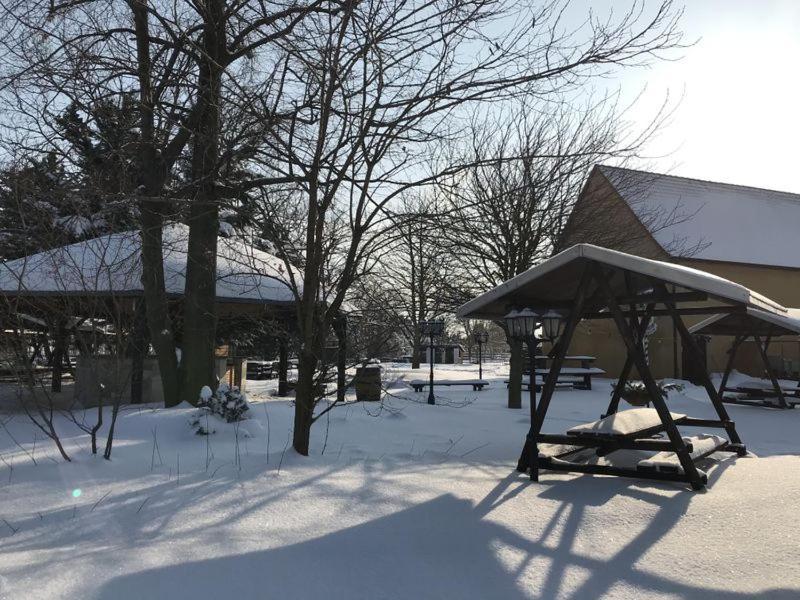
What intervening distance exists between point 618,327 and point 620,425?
1062 millimetres

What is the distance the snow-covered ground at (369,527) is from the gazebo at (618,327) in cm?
22

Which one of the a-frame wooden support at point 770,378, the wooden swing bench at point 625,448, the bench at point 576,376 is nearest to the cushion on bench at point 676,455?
the wooden swing bench at point 625,448

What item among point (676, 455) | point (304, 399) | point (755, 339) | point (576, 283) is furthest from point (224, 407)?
point (755, 339)

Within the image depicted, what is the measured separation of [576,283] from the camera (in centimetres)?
734

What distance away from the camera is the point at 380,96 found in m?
5.88

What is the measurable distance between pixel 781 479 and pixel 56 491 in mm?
6231

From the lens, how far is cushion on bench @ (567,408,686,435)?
585cm

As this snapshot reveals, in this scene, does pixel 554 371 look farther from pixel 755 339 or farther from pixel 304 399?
pixel 755 339

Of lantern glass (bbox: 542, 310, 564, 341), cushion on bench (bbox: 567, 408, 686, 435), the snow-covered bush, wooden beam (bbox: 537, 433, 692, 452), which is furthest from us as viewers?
lantern glass (bbox: 542, 310, 564, 341)

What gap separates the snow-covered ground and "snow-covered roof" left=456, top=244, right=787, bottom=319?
167 cm

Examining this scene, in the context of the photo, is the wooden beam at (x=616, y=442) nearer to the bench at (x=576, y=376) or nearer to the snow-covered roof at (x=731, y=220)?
the bench at (x=576, y=376)

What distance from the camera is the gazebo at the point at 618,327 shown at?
5297mm

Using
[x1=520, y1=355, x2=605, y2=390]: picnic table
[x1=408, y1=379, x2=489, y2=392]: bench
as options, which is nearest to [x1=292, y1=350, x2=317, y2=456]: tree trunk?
[x1=408, y1=379, x2=489, y2=392]: bench

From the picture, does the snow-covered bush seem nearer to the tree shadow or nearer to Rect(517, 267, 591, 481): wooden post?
→ Rect(517, 267, 591, 481): wooden post
